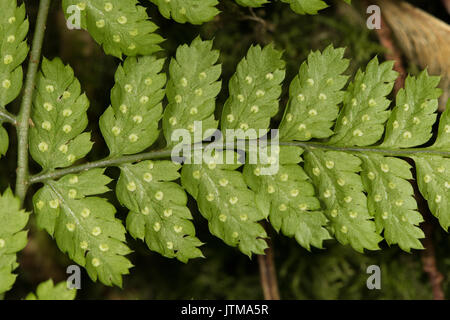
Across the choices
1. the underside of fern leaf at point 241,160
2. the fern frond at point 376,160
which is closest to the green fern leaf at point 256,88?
the underside of fern leaf at point 241,160

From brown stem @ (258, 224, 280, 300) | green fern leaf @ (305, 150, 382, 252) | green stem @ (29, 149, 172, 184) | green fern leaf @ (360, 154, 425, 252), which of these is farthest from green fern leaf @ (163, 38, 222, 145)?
brown stem @ (258, 224, 280, 300)

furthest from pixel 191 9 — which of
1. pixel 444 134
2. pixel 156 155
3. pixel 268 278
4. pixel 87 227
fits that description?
pixel 268 278

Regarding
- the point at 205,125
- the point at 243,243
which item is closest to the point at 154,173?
the point at 205,125

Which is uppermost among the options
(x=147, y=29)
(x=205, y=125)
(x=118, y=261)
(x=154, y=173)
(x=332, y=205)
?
(x=147, y=29)

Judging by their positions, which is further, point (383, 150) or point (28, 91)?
point (383, 150)

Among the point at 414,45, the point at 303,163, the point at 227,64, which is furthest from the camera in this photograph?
the point at 227,64

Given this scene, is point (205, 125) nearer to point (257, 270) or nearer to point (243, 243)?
point (243, 243)

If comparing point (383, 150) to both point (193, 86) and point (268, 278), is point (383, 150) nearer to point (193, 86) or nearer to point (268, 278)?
point (193, 86)

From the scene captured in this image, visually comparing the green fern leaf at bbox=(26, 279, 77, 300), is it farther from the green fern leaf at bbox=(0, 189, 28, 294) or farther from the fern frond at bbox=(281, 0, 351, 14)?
the fern frond at bbox=(281, 0, 351, 14)

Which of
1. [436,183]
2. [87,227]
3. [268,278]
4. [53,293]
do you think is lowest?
[268,278]
